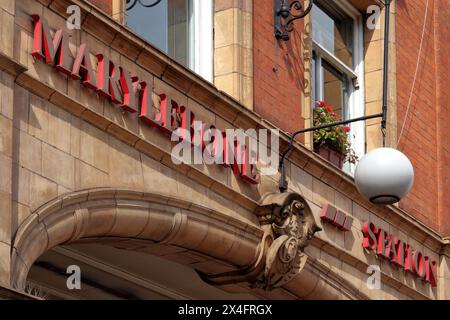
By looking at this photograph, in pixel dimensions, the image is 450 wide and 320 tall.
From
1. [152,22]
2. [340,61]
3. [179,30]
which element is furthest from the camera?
[340,61]

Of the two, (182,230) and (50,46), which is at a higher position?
(50,46)

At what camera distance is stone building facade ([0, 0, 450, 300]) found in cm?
1280

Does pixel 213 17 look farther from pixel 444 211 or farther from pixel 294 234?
pixel 444 211

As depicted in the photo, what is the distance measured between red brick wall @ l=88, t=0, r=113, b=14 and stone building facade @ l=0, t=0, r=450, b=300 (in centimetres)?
2

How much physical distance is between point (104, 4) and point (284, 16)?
3.51 meters

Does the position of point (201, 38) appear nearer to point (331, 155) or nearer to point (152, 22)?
point (152, 22)

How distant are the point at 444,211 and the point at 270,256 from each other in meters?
5.06

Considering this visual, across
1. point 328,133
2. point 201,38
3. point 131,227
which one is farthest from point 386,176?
point 328,133

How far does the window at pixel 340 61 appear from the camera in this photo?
19203 mm

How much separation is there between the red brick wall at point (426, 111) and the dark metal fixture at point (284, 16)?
2936mm

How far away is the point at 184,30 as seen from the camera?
652 inches

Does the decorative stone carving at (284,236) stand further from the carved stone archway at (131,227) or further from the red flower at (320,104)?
the red flower at (320,104)

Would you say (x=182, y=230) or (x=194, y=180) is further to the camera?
(x=194, y=180)

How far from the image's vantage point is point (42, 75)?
12984mm
